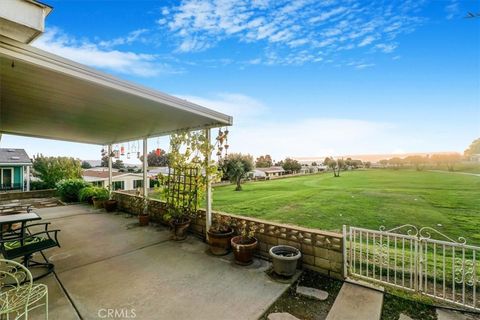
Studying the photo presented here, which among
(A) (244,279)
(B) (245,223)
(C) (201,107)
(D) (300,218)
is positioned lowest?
(D) (300,218)

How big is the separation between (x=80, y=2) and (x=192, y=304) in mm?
5710

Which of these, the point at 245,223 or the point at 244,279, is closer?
the point at 244,279

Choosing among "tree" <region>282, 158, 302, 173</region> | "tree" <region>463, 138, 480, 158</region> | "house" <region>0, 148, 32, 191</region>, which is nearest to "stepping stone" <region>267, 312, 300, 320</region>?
"house" <region>0, 148, 32, 191</region>

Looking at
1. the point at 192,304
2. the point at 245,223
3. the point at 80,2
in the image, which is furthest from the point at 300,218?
the point at 80,2

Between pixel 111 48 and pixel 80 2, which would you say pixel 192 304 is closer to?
pixel 80 2

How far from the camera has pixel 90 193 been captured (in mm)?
9781

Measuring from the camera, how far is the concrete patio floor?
2.65 meters

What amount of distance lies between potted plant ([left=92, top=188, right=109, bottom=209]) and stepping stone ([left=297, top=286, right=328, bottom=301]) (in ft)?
27.3

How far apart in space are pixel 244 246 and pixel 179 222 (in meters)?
2.03

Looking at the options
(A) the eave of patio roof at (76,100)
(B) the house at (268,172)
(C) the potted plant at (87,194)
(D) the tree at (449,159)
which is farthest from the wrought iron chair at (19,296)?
(D) the tree at (449,159)

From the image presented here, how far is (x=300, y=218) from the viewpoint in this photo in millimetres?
10781

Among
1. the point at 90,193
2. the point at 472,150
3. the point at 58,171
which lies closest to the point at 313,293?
the point at 90,193

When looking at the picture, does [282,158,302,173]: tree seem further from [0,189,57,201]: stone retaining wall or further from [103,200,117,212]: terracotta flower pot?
[103,200,117,212]: terracotta flower pot

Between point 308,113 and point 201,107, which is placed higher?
point 308,113
